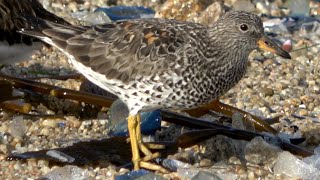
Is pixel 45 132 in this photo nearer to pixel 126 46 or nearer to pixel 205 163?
pixel 126 46

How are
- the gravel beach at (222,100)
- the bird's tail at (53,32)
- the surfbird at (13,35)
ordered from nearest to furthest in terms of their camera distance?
1. the gravel beach at (222,100)
2. the bird's tail at (53,32)
3. the surfbird at (13,35)

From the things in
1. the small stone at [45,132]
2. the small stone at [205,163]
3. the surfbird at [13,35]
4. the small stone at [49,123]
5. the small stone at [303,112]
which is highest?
the surfbird at [13,35]

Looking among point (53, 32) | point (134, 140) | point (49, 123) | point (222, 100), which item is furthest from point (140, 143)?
point (222, 100)

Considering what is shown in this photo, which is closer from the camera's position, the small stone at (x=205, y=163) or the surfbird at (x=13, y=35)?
the small stone at (x=205, y=163)

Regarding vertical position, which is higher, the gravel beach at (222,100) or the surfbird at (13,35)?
the surfbird at (13,35)

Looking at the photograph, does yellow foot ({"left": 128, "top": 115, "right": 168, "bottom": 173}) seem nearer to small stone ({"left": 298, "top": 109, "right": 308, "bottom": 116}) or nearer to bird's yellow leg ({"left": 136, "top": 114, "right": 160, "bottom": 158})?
bird's yellow leg ({"left": 136, "top": 114, "right": 160, "bottom": 158})

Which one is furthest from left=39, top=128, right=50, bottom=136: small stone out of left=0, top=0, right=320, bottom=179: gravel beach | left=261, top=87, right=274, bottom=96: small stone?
left=261, top=87, right=274, bottom=96: small stone

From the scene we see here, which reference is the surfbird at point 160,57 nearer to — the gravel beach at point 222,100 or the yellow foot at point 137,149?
the yellow foot at point 137,149

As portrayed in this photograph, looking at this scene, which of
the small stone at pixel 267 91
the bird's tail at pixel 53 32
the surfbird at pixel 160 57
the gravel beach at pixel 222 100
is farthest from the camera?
the small stone at pixel 267 91

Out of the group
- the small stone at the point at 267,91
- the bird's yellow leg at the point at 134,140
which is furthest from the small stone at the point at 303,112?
the bird's yellow leg at the point at 134,140

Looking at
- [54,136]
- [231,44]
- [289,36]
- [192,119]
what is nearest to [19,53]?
[54,136]
